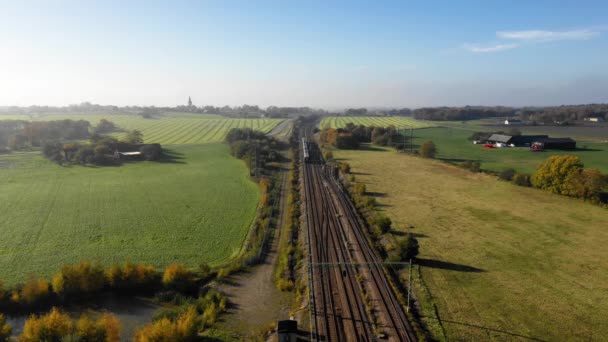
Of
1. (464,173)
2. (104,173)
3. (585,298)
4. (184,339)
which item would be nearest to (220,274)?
(184,339)

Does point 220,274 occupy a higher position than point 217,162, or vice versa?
point 217,162

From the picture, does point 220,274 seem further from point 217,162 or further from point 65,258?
point 217,162

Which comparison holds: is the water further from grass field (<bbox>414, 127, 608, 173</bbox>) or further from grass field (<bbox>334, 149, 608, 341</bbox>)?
grass field (<bbox>414, 127, 608, 173</bbox>)

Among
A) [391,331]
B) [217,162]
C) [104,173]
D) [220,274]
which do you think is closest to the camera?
[391,331]

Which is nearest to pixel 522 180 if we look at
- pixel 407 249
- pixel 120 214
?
pixel 407 249

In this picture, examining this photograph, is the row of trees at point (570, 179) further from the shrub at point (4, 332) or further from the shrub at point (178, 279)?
the shrub at point (4, 332)

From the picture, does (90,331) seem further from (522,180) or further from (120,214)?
(522,180)
